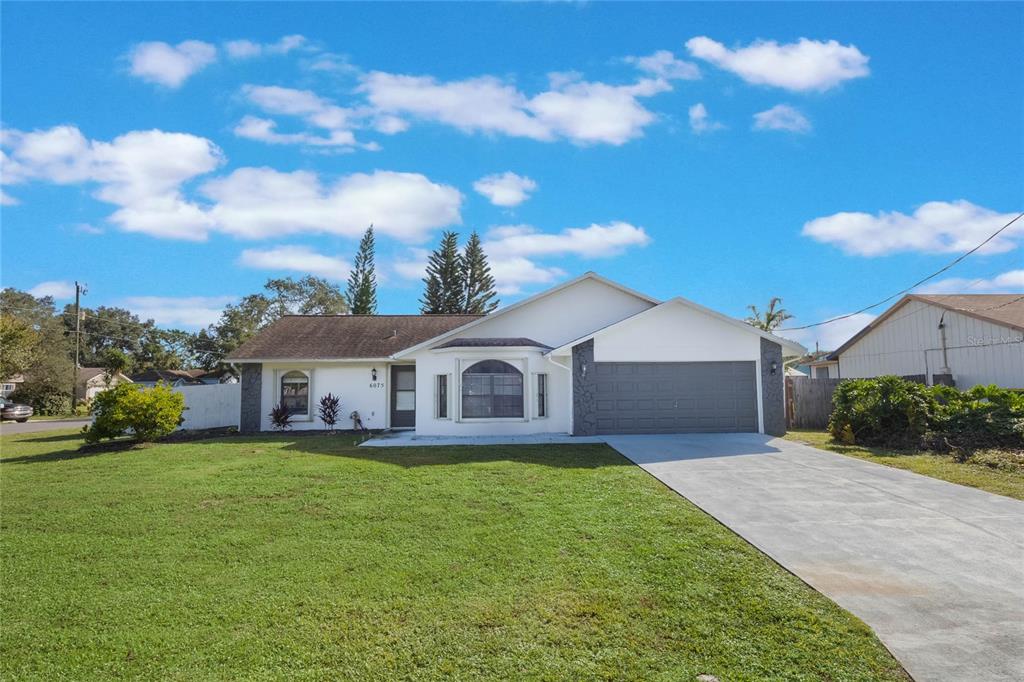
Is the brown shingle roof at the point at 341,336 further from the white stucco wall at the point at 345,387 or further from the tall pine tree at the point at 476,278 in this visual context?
the tall pine tree at the point at 476,278

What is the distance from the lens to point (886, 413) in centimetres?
1276

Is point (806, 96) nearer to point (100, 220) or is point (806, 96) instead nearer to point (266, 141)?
point (266, 141)

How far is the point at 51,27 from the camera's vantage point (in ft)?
30.6

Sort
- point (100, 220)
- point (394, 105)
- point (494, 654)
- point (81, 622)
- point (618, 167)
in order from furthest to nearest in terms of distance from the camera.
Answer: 1. point (618, 167)
2. point (100, 220)
3. point (394, 105)
4. point (81, 622)
5. point (494, 654)

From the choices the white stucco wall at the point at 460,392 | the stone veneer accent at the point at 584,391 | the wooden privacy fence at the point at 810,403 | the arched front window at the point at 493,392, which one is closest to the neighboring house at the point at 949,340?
the wooden privacy fence at the point at 810,403

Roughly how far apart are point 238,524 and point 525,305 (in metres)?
11.6

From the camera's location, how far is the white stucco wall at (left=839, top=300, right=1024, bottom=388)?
56.3ft

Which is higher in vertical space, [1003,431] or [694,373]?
[694,373]

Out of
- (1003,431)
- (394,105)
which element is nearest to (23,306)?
(394,105)

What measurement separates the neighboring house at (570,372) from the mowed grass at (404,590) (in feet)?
Result: 21.4

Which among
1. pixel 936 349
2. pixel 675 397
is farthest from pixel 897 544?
pixel 936 349

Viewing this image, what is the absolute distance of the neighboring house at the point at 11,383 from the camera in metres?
37.2

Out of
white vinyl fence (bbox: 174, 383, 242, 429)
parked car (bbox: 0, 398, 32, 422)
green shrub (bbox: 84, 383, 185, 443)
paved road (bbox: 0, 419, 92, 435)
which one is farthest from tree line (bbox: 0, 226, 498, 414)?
green shrub (bbox: 84, 383, 185, 443)

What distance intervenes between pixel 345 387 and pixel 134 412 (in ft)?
19.1
